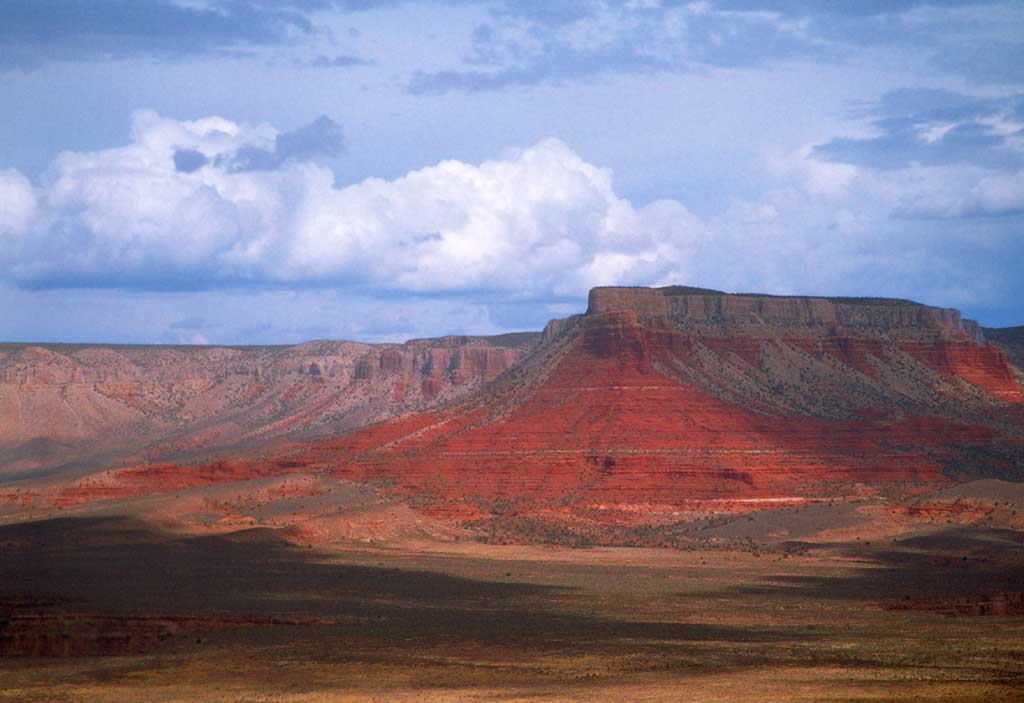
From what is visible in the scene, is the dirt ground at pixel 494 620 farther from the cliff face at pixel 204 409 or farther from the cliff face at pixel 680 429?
the cliff face at pixel 204 409

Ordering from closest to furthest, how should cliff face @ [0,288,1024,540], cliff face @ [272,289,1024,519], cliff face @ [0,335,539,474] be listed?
cliff face @ [0,288,1024,540], cliff face @ [272,289,1024,519], cliff face @ [0,335,539,474]

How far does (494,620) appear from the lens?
1991 inches

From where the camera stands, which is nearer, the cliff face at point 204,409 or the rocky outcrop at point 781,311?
the rocky outcrop at point 781,311

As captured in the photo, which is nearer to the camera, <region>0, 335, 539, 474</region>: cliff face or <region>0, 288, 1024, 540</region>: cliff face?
<region>0, 288, 1024, 540</region>: cliff face

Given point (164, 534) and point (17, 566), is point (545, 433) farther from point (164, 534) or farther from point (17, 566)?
point (17, 566)

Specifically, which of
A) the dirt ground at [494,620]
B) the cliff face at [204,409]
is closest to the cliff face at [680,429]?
the dirt ground at [494,620]

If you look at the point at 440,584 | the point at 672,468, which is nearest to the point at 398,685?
the point at 440,584

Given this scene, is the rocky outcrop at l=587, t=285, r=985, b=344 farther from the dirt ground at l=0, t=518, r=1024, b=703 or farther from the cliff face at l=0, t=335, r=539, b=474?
the cliff face at l=0, t=335, r=539, b=474

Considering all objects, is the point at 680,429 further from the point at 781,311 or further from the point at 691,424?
the point at 781,311

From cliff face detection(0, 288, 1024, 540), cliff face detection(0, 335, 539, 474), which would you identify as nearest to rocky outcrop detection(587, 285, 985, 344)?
cliff face detection(0, 288, 1024, 540)

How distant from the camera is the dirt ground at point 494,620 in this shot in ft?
117

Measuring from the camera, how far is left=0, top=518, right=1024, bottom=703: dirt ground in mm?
35719

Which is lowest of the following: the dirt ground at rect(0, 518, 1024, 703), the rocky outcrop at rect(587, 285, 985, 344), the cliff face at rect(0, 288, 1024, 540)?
the dirt ground at rect(0, 518, 1024, 703)

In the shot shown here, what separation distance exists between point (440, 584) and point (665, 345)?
58.5m
